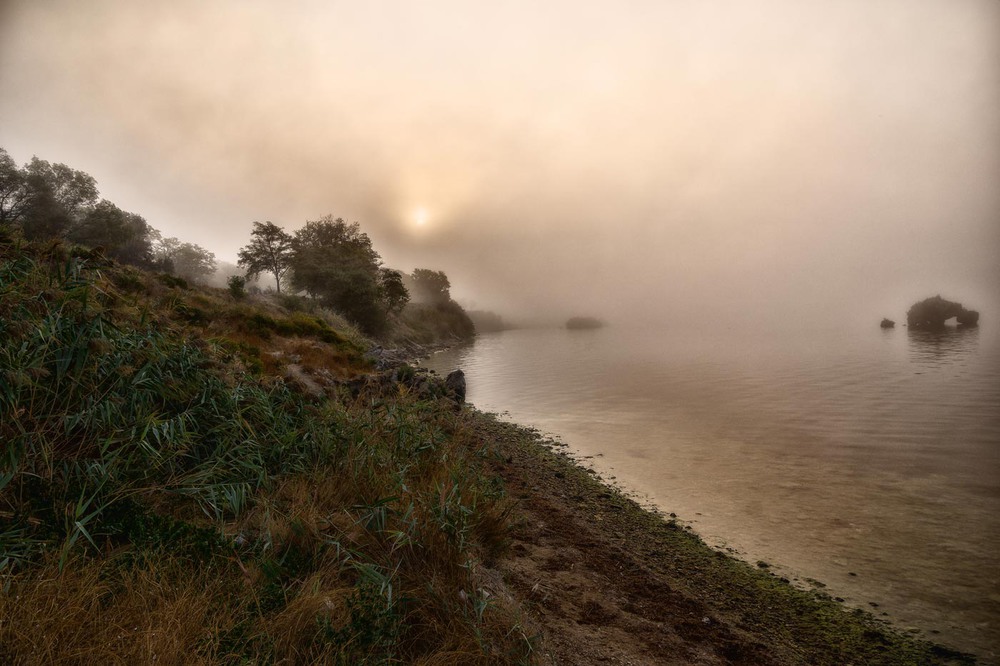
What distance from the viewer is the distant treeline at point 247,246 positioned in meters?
31.9

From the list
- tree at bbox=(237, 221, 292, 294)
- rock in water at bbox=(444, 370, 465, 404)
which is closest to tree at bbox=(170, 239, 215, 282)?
tree at bbox=(237, 221, 292, 294)

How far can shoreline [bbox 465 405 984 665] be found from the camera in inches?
167

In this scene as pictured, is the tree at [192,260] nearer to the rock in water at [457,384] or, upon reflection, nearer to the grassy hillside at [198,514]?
the rock in water at [457,384]

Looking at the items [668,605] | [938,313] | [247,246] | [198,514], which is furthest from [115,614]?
[938,313]

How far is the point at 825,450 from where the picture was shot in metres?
12.0

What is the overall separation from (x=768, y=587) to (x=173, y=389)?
8854 mm

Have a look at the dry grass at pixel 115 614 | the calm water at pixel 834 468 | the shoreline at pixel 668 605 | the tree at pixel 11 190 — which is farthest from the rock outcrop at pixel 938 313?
the tree at pixel 11 190

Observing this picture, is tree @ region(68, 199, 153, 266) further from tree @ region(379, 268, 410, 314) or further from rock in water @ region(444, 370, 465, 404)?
rock in water @ region(444, 370, 465, 404)

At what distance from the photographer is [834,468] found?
10586 millimetres

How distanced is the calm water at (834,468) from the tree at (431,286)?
70670 millimetres

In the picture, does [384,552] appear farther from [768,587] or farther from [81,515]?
[768,587]

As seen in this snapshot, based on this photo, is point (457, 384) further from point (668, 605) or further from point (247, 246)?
point (247, 246)

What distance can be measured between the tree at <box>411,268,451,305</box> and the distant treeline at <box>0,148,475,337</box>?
1439 centimetres

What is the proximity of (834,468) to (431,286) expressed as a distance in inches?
3517
